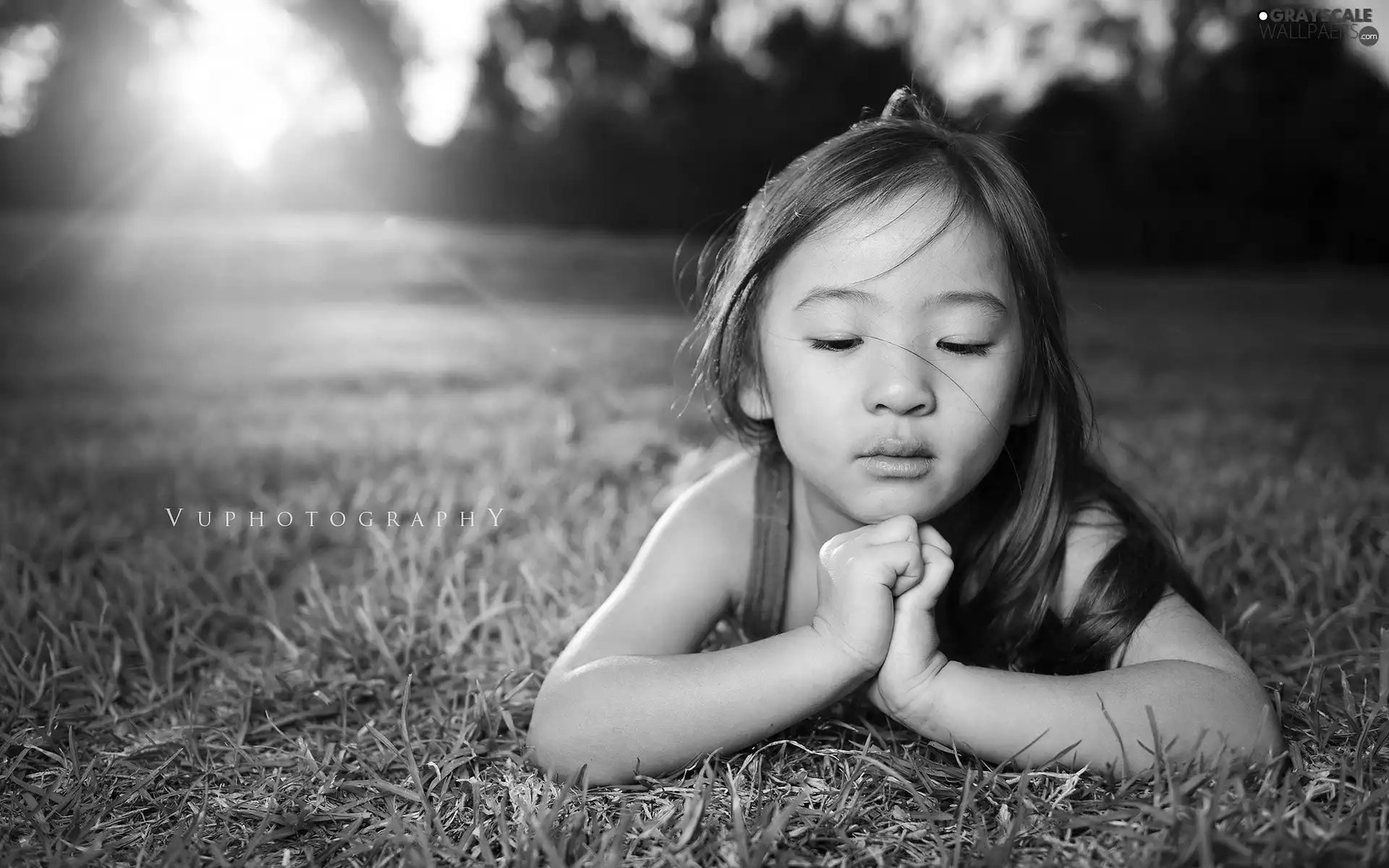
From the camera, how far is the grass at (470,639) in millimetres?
1278

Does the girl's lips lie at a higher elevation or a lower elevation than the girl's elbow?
higher

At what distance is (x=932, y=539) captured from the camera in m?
1.44

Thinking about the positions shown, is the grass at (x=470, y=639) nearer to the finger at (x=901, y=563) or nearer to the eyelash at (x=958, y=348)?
the finger at (x=901, y=563)

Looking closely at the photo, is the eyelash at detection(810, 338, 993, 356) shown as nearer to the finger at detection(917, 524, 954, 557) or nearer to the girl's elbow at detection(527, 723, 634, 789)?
the finger at detection(917, 524, 954, 557)

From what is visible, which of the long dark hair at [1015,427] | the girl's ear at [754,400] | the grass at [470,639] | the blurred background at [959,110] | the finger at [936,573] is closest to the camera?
the grass at [470,639]

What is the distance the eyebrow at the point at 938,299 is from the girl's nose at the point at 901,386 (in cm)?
8

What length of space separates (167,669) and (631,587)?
0.89m

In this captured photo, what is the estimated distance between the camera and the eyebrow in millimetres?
1405

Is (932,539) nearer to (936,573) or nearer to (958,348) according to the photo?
(936,573)

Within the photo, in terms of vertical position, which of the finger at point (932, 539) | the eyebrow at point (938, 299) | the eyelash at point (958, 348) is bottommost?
the finger at point (932, 539)

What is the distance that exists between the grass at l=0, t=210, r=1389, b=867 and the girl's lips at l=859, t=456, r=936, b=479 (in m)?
0.41

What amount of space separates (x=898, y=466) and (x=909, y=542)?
11cm

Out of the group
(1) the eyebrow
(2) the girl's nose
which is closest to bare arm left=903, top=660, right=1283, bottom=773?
(2) the girl's nose

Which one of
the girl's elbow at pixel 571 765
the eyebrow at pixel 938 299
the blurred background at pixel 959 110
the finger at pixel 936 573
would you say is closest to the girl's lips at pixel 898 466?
the finger at pixel 936 573
